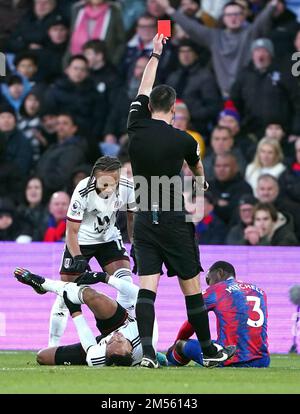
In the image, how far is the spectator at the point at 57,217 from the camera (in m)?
16.1

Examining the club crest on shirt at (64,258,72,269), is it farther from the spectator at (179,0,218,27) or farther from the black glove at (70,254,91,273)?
the spectator at (179,0,218,27)

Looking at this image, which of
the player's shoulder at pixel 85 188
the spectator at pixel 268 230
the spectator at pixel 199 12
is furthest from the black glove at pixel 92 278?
the spectator at pixel 199 12

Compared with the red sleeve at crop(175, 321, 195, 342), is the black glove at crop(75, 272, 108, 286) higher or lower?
higher

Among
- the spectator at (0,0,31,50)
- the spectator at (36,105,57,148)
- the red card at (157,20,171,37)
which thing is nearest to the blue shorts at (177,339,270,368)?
the red card at (157,20,171,37)

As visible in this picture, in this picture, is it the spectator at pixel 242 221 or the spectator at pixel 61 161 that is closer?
the spectator at pixel 242 221

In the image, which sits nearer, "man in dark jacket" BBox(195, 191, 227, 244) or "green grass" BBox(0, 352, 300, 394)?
"green grass" BBox(0, 352, 300, 394)

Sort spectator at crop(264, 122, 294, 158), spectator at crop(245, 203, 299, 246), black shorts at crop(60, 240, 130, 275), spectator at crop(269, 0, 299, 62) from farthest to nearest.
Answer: spectator at crop(269, 0, 299, 62) < spectator at crop(264, 122, 294, 158) < spectator at crop(245, 203, 299, 246) < black shorts at crop(60, 240, 130, 275)

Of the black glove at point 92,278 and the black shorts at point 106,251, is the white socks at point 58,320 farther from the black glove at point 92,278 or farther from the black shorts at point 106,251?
the black glove at point 92,278

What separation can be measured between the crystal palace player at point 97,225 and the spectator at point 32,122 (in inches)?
226

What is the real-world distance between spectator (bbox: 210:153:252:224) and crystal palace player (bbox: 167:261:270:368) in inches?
184

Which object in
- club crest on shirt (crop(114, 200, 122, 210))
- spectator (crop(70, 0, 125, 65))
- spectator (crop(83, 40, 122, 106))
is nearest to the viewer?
club crest on shirt (crop(114, 200, 122, 210))

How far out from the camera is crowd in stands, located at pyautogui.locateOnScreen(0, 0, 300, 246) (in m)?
15.9

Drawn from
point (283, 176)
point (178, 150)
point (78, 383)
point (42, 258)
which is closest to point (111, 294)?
point (42, 258)

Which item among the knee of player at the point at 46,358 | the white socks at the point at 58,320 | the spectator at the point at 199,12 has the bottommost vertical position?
the knee of player at the point at 46,358
